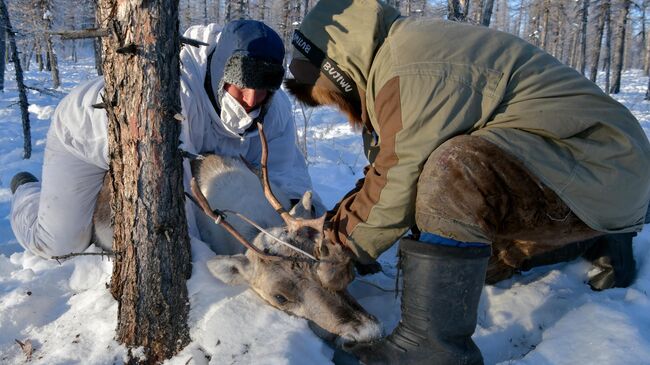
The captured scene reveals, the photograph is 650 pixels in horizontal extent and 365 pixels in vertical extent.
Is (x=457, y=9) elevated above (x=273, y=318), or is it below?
above

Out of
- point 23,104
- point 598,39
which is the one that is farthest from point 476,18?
point 23,104

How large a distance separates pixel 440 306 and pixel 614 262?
4.71ft

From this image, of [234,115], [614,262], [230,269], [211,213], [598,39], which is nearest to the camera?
[211,213]

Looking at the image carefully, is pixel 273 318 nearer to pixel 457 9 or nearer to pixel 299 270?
pixel 299 270

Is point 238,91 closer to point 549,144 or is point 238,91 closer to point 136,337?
point 136,337

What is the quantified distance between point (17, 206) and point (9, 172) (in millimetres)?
3488

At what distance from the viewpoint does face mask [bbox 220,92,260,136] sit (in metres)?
3.34

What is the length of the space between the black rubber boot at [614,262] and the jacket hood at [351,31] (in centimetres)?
183

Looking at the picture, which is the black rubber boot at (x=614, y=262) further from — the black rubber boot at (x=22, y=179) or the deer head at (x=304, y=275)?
the black rubber boot at (x=22, y=179)

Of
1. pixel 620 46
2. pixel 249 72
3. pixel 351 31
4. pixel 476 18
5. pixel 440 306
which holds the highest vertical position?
pixel 476 18

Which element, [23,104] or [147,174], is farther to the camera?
[23,104]

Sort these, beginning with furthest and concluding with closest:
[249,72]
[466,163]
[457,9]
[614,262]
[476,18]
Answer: [476,18] → [457,9] → [249,72] → [614,262] → [466,163]

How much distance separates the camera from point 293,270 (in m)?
2.71

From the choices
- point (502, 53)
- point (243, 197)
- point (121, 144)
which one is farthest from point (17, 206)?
point (502, 53)
